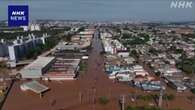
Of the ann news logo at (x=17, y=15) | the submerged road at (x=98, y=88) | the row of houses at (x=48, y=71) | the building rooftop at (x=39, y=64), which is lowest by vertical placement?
the submerged road at (x=98, y=88)

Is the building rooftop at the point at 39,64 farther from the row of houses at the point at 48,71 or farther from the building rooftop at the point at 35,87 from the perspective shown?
the building rooftop at the point at 35,87

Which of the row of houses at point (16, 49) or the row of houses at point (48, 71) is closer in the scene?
the row of houses at point (48, 71)

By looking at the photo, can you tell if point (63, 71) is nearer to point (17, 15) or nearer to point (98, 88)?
point (98, 88)

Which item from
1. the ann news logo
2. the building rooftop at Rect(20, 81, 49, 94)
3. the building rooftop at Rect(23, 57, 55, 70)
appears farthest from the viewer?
the building rooftop at Rect(23, 57, 55, 70)

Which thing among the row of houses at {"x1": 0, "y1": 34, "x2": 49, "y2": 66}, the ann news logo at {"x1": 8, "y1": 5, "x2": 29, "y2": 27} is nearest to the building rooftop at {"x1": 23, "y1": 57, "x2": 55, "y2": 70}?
the row of houses at {"x1": 0, "y1": 34, "x2": 49, "y2": 66}

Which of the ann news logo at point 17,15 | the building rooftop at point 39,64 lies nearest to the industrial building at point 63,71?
the building rooftop at point 39,64

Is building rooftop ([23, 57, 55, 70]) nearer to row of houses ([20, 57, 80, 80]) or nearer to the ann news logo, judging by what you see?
row of houses ([20, 57, 80, 80])

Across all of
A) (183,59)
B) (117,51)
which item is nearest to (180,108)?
(183,59)

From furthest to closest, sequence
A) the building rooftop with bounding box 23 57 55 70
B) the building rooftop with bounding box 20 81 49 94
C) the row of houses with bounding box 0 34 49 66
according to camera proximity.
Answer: the row of houses with bounding box 0 34 49 66 < the building rooftop with bounding box 23 57 55 70 < the building rooftop with bounding box 20 81 49 94

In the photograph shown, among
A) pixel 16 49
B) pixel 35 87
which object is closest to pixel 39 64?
pixel 35 87

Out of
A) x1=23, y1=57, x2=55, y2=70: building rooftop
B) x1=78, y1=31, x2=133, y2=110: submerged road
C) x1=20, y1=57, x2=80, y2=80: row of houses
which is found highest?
x1=23, y1=57, x2=55, y2=70: building rooftop
